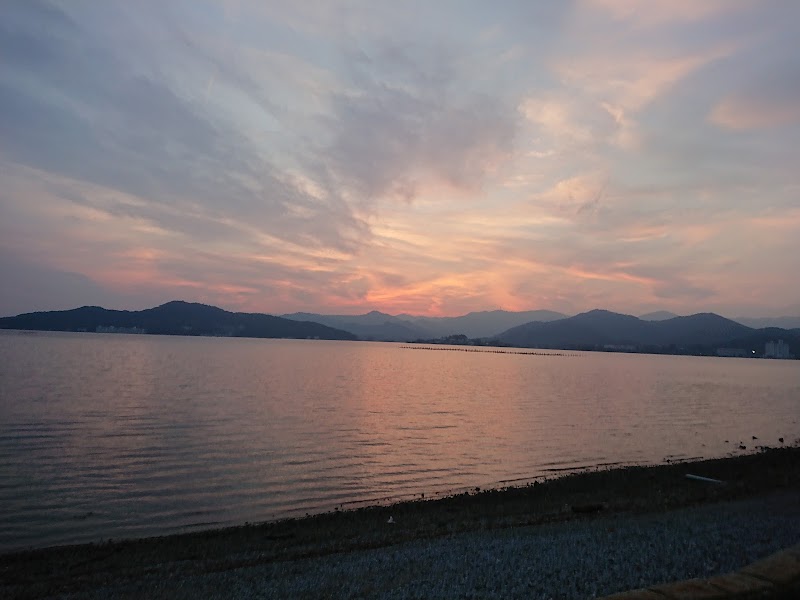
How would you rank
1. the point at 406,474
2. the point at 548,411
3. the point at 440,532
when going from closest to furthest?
1. the point at 440,532
2. the point at 406,474
3. the point at 548,411

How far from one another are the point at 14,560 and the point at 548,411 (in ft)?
168

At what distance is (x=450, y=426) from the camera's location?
4719 centimetres

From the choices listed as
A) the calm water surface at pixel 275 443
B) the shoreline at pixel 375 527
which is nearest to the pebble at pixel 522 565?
the shoreline at pixel 375 527

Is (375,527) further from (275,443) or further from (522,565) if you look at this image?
(275,443)

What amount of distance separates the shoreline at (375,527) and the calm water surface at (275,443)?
2.23m

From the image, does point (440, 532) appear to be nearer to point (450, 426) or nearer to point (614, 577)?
point (614, 577)

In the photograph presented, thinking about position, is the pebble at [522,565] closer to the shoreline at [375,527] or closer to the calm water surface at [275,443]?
the shoreline at [375,527]

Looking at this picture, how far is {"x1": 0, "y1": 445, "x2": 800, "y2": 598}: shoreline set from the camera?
15.3 meters

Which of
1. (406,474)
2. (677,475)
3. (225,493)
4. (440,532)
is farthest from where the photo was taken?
(406,474)

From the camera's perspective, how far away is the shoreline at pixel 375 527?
602 inches

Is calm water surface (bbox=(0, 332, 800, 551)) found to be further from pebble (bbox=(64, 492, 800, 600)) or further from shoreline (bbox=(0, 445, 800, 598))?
pebble (bbox=(64, 492, 800, 600))

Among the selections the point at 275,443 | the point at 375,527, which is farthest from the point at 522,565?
the point at 275,443

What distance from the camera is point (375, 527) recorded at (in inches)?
794

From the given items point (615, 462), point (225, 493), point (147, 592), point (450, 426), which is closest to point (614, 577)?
point (147, 592)
